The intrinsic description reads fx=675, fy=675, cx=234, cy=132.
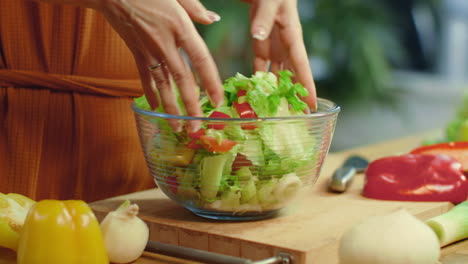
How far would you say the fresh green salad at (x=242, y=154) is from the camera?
1.08 meters

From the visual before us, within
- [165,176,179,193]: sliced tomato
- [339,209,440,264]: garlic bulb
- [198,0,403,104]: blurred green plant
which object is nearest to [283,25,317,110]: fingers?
[165,176,179,193]: sliced tomato

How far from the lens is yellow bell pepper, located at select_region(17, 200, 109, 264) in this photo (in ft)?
2.97

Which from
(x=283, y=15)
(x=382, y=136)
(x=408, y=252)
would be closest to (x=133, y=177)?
(x=283, y=15)

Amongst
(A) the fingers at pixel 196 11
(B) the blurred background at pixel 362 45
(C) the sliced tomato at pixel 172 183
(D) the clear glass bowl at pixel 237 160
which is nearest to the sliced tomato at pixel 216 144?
(D) the clear glass bowl at pixel 237 160

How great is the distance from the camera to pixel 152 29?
99cm

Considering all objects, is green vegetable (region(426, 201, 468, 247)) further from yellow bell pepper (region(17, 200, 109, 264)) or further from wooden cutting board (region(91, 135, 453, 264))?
yellow bell pepper (region(17, 200, 109, 264))

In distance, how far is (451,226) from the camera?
1.11m

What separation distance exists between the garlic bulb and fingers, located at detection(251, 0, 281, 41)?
37 centimetres

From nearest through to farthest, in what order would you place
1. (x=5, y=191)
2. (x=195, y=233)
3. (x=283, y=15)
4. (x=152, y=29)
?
(x=152, y=29) < (x=195, y=233) < (x=283, y=15) < (x=5, y=191)

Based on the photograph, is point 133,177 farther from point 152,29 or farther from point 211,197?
point 152,29

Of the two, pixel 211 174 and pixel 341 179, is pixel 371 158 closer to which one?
pixel 341 179

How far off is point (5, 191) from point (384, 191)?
2.53 ft

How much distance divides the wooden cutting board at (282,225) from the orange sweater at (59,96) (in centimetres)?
14

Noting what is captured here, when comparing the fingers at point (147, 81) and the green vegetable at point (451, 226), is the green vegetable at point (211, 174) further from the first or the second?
the green vegetable at point (451, 226)
